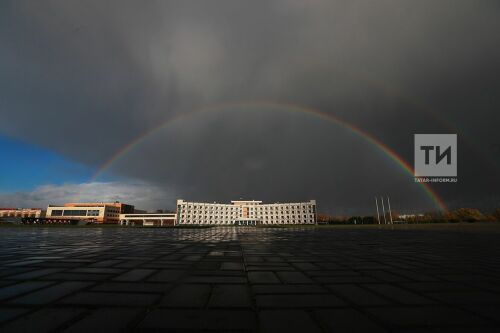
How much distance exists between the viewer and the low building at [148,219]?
466ft

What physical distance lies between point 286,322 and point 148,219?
15142 cm

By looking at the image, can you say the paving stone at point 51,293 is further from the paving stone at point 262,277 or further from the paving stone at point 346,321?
the paving stone at point 346,321

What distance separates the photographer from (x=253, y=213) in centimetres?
17112

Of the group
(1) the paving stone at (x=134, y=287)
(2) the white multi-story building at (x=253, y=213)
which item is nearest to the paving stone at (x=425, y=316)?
(1) the paving stone at (x=134, y=287)

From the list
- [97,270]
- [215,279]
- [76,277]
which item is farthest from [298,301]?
[97,270]

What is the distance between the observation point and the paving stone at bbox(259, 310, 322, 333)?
273 centimetres

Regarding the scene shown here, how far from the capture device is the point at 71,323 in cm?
283

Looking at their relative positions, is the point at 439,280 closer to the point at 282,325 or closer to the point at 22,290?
the point at 282,325

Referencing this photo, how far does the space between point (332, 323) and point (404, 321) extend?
0.84 m

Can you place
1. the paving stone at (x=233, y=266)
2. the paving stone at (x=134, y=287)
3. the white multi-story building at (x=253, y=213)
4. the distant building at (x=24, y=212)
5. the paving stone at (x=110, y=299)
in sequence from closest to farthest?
the paving stone at (x=110, y=299)
the paving stone at (x=134, y=287)
the paving stone at (x=233, y=266)
the distant building at (x=24, y=212)
the white multi-story building at (x=253, y=213)

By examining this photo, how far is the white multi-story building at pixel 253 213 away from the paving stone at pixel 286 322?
6291 inches

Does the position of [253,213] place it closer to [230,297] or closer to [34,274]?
[34,274]

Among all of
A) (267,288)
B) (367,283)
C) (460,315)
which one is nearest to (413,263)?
(367,283)

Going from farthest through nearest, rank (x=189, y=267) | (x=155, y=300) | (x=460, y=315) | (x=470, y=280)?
(x=189, y=267)
(x=470, y=280)
(x=155, y=300)
(x=460, y=315)
